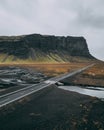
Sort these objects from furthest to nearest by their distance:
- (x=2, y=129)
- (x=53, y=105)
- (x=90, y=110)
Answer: (x=53, y=105) → (x=90, y=110) → (x=2, y=129)

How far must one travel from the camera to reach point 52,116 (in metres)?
43.0

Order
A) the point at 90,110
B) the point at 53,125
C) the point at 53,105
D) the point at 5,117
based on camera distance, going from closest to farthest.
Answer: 1. the point at 53,125
2. the point at 5,117
3. the point at 90,110
4. the point at 53,105

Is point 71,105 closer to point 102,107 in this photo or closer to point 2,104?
point 102,107

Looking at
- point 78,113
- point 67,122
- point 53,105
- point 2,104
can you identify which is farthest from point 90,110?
point 2,104

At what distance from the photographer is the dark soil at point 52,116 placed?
3631 cm

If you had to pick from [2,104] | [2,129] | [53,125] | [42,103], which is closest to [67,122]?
[53,125]

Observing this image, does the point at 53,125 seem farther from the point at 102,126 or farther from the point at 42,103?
the point at 42,103

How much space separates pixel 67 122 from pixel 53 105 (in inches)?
564

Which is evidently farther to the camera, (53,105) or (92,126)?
(53,105)

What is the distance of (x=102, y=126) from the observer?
124 ft

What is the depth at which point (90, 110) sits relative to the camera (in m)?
49.0

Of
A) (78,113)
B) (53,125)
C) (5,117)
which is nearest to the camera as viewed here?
(53,125)

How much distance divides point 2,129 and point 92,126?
11.4m

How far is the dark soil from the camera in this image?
36.3m
